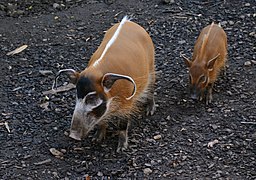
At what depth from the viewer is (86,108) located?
506 cm

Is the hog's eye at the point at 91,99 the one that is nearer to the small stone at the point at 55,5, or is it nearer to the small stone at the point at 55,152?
the small stone at the point at 55,152

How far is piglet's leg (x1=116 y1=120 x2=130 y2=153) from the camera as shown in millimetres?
5480

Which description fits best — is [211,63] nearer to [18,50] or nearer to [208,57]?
[208,57]

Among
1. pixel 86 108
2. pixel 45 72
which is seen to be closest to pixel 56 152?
pixel 86 108

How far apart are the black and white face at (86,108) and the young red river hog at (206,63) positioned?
1.46 meters

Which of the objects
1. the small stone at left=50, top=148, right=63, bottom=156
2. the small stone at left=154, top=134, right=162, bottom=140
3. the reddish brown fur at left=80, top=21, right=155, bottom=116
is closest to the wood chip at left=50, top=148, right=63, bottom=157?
the small stone at left=50, top=148, right=63, bottom=156

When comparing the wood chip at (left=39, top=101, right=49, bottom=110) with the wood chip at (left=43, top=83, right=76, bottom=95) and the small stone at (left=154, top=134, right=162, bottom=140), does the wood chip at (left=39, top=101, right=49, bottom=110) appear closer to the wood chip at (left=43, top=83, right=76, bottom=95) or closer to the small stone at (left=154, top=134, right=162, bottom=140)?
the wood chip at (left=43, top=83, right=76, bottom=95)

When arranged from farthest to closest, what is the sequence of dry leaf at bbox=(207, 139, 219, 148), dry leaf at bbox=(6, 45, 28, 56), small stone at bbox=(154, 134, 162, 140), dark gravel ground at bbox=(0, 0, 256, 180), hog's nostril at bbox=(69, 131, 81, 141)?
dry leaf at bbox=(6, 45, 28, 56) < small stone at bbox=(154, 134, 162, 140) < dry leaf at bbox=(207, 139, 219, 148) < dark gravel ground at bbox=(0, 0, 256, 180) < hog's nostril at bbox=(69, 131, 81, 141)

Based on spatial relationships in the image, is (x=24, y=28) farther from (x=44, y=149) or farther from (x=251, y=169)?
(x=251, y=169)

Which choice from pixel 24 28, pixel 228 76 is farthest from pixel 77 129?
pixel 24 28

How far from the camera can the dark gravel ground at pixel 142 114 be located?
5262 mm

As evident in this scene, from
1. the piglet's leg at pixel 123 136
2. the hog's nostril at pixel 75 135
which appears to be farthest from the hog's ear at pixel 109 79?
the piglet's leg at pixel 123 136

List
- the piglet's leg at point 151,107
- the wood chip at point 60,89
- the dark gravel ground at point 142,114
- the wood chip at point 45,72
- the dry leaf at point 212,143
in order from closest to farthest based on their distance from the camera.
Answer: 1. the dark gravel ground at point 142,114
2. the dry leaf at point 212,143
3. the piglet's leg at point 151,107
4. the wood chip at point 60,89
5. the wood chip at point 45,72

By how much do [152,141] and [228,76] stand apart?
1.68 meters
